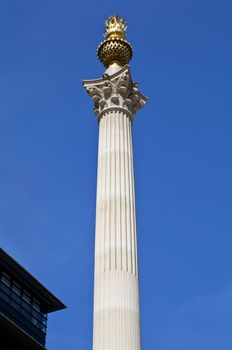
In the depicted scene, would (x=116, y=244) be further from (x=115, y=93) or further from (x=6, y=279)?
(x=115, y=93)

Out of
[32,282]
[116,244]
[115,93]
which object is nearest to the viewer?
[116,244]

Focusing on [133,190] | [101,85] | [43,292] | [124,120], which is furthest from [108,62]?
[43,292]

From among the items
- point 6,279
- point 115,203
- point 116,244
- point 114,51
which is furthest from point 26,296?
point 114,51

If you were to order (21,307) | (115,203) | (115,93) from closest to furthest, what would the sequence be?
(115,203) < (115,93) < (21,307)

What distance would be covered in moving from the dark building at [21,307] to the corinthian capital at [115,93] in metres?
13.8

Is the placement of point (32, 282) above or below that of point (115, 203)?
above

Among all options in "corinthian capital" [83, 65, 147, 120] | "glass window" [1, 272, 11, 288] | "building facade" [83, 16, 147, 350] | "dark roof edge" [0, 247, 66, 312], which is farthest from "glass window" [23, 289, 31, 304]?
"corinthian capital" [83, 65, 147, 120]

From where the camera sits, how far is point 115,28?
52.6 meters

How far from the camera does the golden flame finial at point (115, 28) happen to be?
170 feet

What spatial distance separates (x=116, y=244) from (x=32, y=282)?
49.2 ft

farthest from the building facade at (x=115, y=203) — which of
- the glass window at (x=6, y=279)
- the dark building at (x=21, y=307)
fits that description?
the glass window at (x=6, y=279)

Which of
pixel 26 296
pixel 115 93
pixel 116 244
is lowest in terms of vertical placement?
pixel 116 244

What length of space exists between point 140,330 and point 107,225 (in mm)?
7282

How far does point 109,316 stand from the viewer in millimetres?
35938
